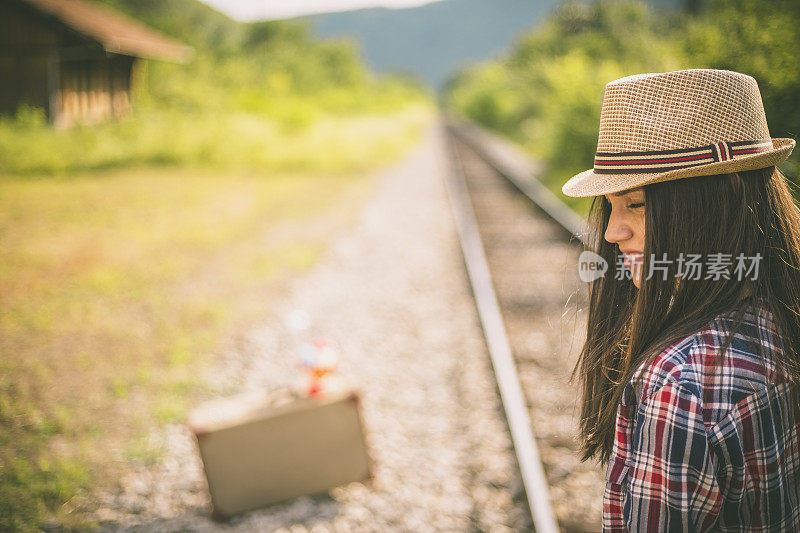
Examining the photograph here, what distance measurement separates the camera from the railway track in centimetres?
266

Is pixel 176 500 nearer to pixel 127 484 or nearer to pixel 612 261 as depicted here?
pixel 127 484

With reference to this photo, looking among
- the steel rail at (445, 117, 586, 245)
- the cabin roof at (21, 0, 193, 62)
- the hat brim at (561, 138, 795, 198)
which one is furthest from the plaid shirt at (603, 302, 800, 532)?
the cabin roof at (21, 0, 193, 62)

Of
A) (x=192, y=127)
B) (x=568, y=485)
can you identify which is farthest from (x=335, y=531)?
(x=192, y=127)

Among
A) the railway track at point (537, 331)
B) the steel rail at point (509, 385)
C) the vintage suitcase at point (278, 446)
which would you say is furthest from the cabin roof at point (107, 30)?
the vintage suitcase at point (278, 446)

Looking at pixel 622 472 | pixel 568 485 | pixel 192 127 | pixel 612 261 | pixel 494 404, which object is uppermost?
pixel 192 127

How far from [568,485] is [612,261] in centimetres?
189

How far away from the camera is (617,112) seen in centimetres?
116

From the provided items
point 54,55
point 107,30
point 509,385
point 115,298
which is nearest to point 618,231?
point 509,385

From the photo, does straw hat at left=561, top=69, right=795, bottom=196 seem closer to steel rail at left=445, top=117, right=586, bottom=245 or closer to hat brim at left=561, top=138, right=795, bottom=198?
hat brim at left=561, top=138, right=795, bottom=198

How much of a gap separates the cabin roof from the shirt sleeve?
717 inches

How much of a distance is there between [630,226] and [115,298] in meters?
6.24

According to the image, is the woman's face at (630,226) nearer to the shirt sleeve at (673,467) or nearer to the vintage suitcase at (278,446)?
the shirt sleeve at (673,467)

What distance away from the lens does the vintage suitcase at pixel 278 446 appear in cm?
270

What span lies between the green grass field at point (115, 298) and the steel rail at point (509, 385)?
Result: 2.35 metres
